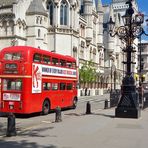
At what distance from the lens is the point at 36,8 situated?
57156 mm

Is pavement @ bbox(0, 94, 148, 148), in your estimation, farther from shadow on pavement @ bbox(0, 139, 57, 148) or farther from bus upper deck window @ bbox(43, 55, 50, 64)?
bus upper deck window @ bbox(43, 55, 50, 64)

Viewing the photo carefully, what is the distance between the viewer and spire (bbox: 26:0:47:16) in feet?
187

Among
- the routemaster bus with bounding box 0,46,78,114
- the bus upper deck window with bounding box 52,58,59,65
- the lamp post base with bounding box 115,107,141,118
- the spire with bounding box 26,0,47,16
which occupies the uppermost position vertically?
the spire with bounding box 26,0,47,16

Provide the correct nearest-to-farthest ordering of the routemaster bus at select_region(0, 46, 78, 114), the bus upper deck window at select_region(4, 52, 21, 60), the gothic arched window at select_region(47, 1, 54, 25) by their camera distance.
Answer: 1. the routemaster bus at select_region(0, 46, 78, 114)
2. the bus upper deck window at select_region(4, 52, 21, 60)
3. the gothic arched window at select_region(47, 1, 54, 25)

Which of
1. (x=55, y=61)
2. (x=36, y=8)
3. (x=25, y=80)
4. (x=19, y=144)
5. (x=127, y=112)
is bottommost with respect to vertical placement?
(x=19, y=144)

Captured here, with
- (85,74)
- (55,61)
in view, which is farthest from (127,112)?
(85,74)

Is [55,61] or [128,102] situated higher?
[55,61]

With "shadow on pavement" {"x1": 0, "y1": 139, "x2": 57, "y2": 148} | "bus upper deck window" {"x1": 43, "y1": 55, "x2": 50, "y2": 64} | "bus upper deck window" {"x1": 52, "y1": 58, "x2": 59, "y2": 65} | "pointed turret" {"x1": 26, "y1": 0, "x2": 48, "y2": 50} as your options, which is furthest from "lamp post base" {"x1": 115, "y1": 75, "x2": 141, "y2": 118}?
"pointed turret" {"x1": 26, "y1": 0, "x2": 48, "y2": 50}

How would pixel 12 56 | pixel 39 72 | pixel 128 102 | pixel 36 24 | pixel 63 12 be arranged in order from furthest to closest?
pixel 63 12 → pixel 36 24 → pixel 39 72 → pixel 12 56 → pixel 128 102

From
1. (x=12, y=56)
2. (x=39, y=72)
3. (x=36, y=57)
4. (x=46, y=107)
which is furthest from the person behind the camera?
(x=46, y=107)

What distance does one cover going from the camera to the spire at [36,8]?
56975mm

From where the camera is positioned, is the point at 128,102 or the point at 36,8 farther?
the point at 36,8

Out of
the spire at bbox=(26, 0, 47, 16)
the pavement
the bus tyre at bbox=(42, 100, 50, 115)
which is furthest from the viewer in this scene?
the spire at bbox=(26, 0, 47, 16)

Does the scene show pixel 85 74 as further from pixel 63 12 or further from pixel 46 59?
pixel 46 59
